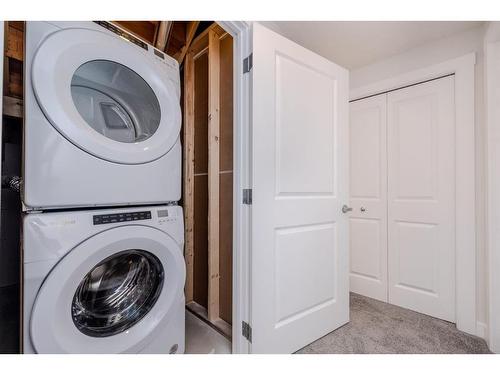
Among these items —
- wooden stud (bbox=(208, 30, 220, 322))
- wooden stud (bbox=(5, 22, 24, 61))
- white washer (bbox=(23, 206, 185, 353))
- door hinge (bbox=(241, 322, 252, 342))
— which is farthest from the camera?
wooden stud (bbox=(208, 30, 220, 322))

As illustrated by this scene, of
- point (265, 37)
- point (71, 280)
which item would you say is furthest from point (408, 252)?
point (71, 280)

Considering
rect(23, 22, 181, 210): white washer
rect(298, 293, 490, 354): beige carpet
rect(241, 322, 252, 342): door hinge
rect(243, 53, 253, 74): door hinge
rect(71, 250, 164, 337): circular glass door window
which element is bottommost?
rect(298, 293, 490, 354): beige carpet

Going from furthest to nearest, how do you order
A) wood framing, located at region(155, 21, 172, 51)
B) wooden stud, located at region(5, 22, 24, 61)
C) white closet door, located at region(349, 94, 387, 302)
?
white closet door, located at region(349, 94, 387, 302) < wood framing, located at region(155, 21, 172, 51) < wooden stud, located at region(5, 22, 24, 61)

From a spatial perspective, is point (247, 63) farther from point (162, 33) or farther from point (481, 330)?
point (481, 330)

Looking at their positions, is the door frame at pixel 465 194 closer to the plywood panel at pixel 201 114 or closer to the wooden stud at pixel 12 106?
the plywood panel at pixel 201 114

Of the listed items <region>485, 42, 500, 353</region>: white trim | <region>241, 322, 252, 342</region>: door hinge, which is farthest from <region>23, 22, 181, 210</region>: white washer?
<region>485, 42, 500, 353</region>: white trim

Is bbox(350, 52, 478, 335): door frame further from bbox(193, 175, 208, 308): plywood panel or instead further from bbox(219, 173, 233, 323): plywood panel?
bbox(193, 175, 208, 308): plywood panel

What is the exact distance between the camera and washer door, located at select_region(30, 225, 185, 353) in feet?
2.72

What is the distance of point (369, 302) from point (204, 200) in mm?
1677

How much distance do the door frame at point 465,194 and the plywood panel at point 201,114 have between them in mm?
1807

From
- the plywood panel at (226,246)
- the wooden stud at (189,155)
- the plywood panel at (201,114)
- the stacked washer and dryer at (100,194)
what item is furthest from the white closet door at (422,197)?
the stacked washer and dryer at (100,194)

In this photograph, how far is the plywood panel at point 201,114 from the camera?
6.13ft

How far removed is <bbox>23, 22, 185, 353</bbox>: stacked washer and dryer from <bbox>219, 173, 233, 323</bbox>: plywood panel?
46cm

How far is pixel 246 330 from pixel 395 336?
1.04 metres
